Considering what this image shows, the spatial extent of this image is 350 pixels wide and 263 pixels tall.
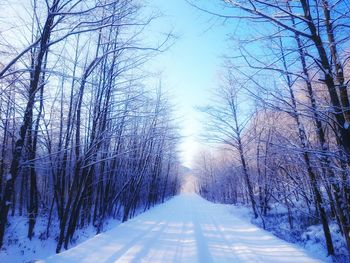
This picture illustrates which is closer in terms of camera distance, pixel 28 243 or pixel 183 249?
pixel 183 249

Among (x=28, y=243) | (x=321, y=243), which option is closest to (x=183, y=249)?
(x=321, y=243)

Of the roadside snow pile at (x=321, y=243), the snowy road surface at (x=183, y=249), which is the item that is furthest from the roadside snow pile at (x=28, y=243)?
the roadside snow pile at (x=321, y=243)

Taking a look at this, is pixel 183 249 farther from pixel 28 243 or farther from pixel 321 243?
pixel 28 243

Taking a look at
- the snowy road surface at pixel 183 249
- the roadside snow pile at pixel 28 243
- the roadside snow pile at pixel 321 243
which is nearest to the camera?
the snowy road surface at pixel 183 249

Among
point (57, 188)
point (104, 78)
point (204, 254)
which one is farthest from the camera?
point (57, 188)

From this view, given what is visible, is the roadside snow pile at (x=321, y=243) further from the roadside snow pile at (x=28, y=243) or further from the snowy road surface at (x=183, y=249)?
the roadside snow pile at (x=28, y=243)

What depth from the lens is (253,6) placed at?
366 centimetres

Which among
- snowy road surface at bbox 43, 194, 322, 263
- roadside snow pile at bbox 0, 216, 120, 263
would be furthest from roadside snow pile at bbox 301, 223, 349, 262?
roadside snow pile at bbox 0, 216, 120, 263

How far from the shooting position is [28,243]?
12281 millimetres

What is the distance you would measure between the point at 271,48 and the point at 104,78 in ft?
22.6

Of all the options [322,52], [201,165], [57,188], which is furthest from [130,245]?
[201,165]

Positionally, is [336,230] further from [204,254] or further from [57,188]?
[57,188]

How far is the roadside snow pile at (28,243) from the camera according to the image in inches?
414

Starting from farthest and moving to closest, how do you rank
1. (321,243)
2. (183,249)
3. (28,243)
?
(28,243) → (321,243) → (183,249)
